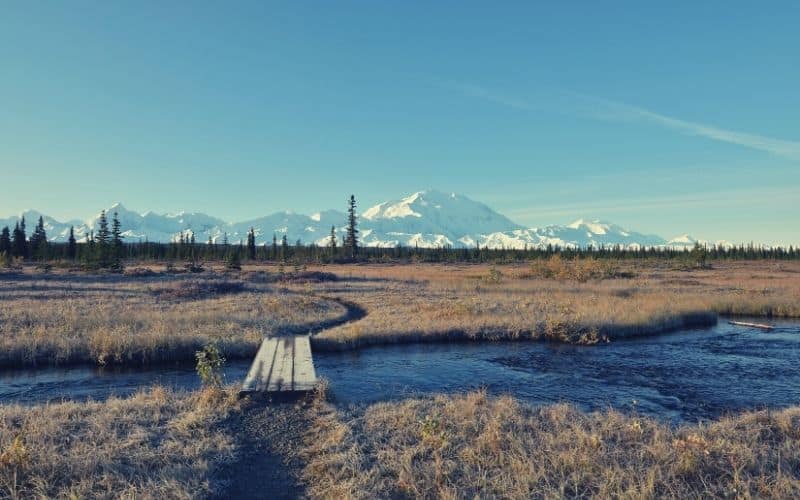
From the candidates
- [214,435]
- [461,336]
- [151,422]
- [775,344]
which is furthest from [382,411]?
[775,344]

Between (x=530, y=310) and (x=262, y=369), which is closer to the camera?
(x=262, y=369)

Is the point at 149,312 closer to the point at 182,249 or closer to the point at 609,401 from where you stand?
the point at 609,401

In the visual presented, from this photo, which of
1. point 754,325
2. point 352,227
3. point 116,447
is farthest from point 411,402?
point 352,227

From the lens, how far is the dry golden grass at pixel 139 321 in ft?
63.3

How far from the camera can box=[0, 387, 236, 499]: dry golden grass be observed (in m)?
7.44

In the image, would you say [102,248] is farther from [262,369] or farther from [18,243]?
[262,369]

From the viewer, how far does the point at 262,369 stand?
15.6 m

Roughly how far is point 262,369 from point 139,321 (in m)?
12.1

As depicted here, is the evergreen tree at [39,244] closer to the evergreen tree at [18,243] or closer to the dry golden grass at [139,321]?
the evergreen tree at [18,243]

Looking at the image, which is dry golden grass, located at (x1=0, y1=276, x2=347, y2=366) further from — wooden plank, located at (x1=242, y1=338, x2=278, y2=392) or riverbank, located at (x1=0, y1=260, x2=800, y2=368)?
wooden plank, located at (x1=242, y1=338, x2=278, y2=392)

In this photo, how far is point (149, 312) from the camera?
1060 inches

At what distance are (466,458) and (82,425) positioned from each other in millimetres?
8377

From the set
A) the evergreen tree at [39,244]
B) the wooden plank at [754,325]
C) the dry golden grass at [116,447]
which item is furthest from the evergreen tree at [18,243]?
the wooden plank at [754,325]

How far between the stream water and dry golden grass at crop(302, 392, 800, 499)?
8.65 ft
